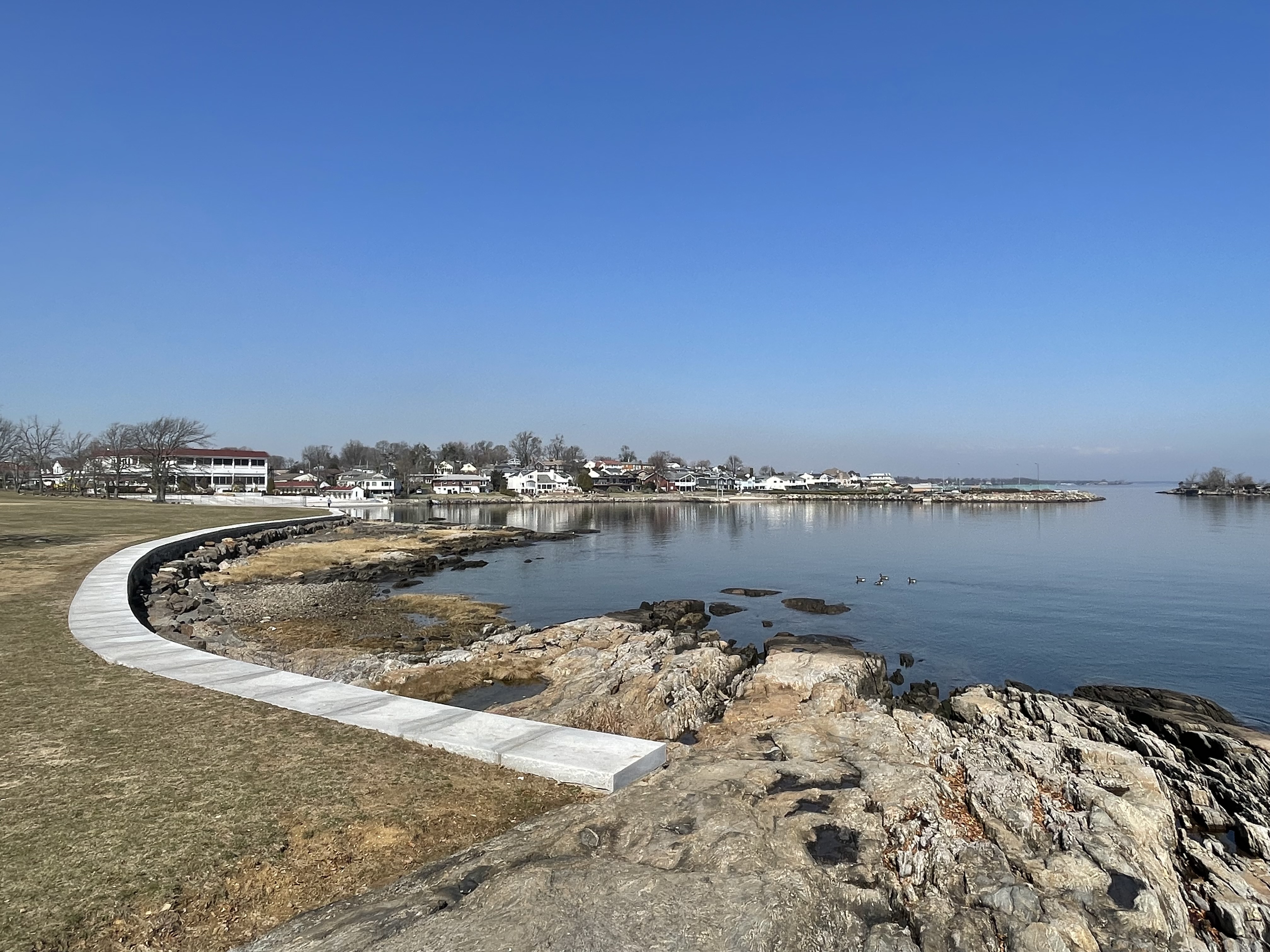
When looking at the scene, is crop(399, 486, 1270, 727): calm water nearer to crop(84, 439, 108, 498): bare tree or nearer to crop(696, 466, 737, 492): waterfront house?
crop(84, 439, 108, 498): bare tree

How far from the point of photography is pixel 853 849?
641cm

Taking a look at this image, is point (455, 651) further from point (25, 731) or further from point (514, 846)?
point (514, 846)

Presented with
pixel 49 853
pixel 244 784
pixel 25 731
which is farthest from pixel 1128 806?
pixel 25 731

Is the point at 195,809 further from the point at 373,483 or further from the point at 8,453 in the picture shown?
the point at 373,483

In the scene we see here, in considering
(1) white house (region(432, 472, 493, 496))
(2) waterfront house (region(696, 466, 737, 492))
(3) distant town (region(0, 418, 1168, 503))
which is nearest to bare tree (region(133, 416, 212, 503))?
(3) distant town (region(0, 418, 1168, 503))

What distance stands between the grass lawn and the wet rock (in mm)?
22718

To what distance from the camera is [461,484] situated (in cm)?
14538

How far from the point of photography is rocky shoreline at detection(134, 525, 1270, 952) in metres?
4.82

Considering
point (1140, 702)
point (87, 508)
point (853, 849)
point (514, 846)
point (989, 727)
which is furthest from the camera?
point (87, 508)

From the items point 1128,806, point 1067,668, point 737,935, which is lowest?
point 1067,668

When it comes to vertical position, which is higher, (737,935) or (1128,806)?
(737,935)

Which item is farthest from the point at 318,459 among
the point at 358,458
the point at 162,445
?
the point at 162,445

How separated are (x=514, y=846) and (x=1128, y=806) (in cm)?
699

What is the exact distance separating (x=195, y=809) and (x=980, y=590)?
34724 millimetres
